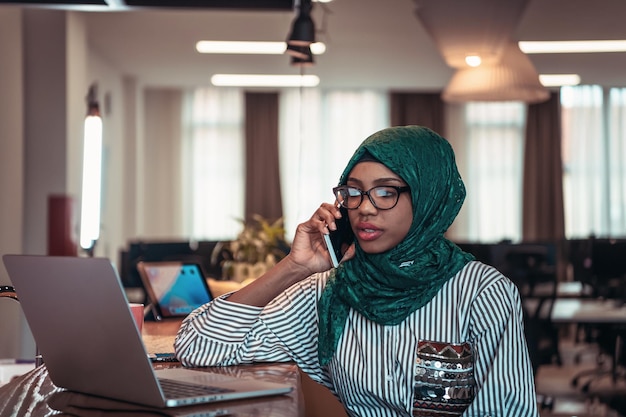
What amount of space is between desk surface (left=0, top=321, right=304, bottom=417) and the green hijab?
0.15 m

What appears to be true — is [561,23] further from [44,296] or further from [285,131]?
[44,296]

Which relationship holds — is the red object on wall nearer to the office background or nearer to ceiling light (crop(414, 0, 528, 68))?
the office background

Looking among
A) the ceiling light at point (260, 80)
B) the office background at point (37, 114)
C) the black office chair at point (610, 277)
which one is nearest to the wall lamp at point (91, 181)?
the office background at point (37, 114)

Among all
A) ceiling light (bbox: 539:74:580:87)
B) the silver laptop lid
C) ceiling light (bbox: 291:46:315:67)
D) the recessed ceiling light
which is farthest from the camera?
ceiling light (bbox: 539:74:580:87)

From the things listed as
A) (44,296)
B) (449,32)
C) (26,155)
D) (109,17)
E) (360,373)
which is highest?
(109,17)

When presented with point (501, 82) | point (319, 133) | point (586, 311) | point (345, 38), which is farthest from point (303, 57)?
point (319, 133)

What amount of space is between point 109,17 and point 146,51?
1509mm

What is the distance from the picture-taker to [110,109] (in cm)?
1002

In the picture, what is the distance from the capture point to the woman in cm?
168

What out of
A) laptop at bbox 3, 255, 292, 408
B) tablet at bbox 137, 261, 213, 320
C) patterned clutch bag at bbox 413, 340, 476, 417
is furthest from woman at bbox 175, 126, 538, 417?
tablet at bbox 137, 261, 213, 320

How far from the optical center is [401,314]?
1.75 metres

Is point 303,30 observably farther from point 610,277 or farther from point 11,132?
point 610,277

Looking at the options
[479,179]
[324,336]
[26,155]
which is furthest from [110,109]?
[324,336]

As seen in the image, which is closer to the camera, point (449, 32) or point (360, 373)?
point (360, 373)
